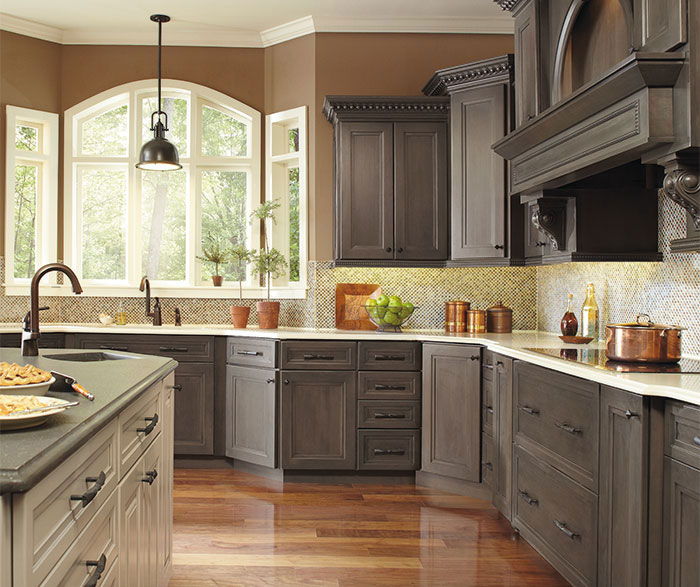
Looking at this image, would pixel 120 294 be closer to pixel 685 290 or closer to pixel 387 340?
pixel 387 340

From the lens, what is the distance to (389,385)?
4.29 meters

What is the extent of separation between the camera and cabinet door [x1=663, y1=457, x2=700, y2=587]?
1903 millimetres

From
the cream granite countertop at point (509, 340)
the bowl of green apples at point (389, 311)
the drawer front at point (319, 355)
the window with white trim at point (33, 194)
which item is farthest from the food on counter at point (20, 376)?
→ the window with white trim at point (33, 194)

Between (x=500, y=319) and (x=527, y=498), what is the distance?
161 centimetres

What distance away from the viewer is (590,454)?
8.14 feet

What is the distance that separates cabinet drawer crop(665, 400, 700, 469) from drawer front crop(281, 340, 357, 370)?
2439mm

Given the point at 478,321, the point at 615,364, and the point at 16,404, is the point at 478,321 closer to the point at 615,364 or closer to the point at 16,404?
the point at 615,364

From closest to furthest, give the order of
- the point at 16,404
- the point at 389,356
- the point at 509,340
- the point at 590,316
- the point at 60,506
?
1. the point at 60,506
2. the point at 16,404
3. the point at 590,316
4. the point at 509,340
5. the point at 389,356

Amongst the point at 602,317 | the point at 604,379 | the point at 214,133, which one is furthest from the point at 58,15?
the point at 604,379

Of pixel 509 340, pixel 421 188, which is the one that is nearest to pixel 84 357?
pixel 509 340

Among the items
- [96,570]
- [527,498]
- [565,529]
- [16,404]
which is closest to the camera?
[16,404]

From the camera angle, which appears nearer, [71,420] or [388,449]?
[71,420]

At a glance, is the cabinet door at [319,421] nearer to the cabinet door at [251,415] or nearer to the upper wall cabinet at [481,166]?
the cabinet door at [251,415]

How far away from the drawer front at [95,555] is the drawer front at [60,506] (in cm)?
2
